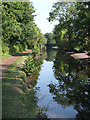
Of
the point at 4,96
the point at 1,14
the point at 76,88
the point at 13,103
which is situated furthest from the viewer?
the point at 1,14

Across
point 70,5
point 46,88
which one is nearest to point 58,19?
point 70,5

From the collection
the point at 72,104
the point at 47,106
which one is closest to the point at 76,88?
the point at 72,104

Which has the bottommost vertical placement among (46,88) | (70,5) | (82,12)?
(46,88)

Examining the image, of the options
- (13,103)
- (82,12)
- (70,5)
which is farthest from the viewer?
(70,5)

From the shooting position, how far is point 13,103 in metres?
7.87

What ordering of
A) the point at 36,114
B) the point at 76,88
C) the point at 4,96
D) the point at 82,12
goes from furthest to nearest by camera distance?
the point at 82,12
the point at 76,88
the point at 4,96
the point at 36,114

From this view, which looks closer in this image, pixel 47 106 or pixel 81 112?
pixel 81 112

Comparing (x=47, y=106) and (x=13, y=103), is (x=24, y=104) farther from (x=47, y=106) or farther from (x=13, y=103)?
(x=47, y=106)

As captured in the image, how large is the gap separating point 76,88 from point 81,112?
4212mm

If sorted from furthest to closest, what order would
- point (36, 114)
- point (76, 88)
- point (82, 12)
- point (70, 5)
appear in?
point (70, 5) → point (82, 12) → point (76, 88) → point (36, 114)

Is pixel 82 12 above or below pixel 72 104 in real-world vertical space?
above

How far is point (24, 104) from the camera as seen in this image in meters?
8.05

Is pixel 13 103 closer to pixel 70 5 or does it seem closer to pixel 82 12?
pixel 82 12

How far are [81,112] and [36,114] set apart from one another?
7.26 feet
